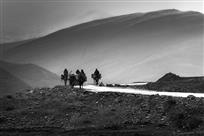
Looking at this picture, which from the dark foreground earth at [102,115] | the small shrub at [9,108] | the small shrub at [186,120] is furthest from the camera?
the small shrub at [9,108]

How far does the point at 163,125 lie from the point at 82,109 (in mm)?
15291

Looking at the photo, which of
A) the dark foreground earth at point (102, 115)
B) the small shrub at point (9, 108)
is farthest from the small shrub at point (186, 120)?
the small shrub at point (9, 108)

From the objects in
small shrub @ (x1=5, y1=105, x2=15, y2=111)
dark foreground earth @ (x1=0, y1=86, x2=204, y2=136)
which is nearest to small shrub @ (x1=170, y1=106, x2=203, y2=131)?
dark foreground earth @ (x1=0, y1=86, x2=204, y2=136)

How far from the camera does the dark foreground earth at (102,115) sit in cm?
5509

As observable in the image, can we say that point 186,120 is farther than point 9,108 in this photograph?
No

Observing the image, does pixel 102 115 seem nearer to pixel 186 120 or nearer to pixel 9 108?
pixel 186 120

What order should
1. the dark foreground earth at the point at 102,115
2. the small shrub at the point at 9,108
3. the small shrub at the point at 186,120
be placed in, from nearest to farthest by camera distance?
the small shrub at the point at 186,120 → the dark foreground earth at the point at 102,115 → the small shrub at the point at 9,108

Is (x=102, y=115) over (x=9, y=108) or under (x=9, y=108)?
under

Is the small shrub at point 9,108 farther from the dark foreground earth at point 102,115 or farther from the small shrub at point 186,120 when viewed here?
the small shrub at point 186,120

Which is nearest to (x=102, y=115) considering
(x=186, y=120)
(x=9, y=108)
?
(x=186, y=120)

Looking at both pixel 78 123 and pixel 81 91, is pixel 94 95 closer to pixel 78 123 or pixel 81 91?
pixel 81 91

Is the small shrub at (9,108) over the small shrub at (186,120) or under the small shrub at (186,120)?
over

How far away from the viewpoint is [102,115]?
63.8 meters

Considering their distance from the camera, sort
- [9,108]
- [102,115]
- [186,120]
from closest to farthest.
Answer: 1. [186,120]
2. [102,115]
3. [9,108]
